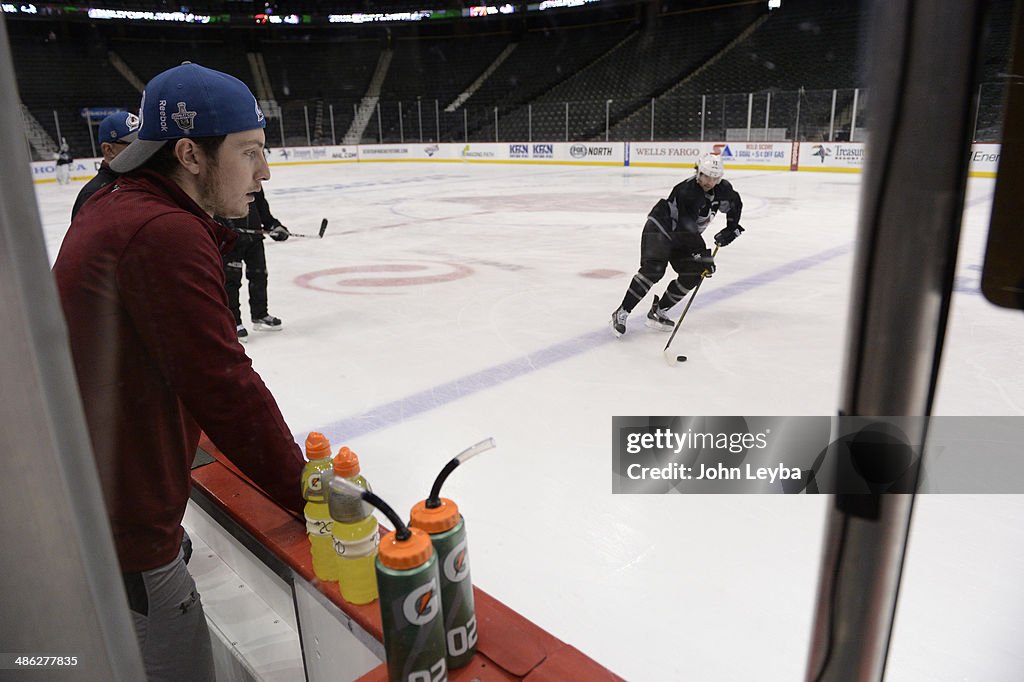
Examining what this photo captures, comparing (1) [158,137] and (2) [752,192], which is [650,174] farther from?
(1) [158,137]

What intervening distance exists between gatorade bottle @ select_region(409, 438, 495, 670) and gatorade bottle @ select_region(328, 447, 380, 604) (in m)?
0.17

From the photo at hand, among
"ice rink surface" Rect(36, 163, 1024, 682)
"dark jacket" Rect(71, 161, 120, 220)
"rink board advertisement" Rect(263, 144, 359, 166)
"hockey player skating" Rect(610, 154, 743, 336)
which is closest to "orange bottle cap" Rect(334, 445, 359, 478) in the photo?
"ice rink surface" Rect(36, 163, 1024, 682)

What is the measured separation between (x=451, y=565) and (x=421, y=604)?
11cm

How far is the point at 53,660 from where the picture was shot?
1.50 ft

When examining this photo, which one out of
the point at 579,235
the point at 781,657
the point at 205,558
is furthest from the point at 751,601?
the point at 579,235

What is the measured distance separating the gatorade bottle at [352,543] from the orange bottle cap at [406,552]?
0.87 feet

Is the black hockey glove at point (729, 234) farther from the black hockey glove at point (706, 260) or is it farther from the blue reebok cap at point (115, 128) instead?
the blue reebok cap at point (115, 128)

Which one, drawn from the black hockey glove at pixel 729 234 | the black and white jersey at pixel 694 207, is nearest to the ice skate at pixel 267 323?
the black and white jersey at pixel 694 207

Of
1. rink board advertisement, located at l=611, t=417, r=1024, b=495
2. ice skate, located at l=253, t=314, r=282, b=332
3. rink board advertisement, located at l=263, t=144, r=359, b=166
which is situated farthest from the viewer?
rink board advertisement, located at l=263, t=144, r=359, b=166

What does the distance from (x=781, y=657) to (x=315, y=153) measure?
1785cm

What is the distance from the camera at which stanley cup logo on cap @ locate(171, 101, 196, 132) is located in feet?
3.43

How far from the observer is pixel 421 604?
0.94m

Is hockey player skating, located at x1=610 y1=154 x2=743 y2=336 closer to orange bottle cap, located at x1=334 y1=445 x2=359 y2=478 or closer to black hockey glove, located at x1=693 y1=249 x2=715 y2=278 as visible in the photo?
black hockey glove, located at x1=693 y1=249 x2=715 y2=278

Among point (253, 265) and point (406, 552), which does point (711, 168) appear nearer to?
point (253, 265)
